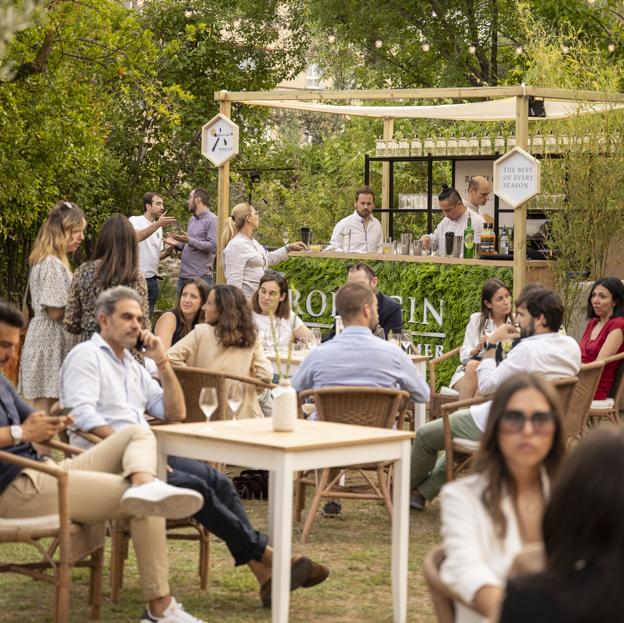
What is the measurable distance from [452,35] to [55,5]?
361 inches

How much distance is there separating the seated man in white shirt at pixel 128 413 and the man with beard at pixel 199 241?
23.4 feet

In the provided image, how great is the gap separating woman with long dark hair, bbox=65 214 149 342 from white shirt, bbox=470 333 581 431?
1840 mm

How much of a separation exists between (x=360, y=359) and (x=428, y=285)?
5605 millimetres

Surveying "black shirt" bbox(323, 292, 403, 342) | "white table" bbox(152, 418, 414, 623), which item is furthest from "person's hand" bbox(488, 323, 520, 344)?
"white table" bbox(152, 418, 414, 623)

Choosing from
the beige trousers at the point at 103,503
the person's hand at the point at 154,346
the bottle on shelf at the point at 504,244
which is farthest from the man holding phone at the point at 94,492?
the bottle on shelf at the point at 504,244

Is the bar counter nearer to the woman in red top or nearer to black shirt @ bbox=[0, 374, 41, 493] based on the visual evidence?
the woman in red top

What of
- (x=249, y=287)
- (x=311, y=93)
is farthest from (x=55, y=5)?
(x=249, y=287)

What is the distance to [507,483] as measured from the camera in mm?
3549

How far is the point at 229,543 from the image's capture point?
5414 millimetres

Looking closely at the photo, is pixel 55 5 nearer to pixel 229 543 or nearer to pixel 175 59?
pixel 175 59

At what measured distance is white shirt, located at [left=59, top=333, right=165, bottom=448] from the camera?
5.43 meters

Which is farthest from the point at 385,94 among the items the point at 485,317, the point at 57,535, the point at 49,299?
the point at 57,535

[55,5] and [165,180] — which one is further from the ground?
[55,5]

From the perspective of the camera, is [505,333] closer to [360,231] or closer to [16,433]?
[16,433]
